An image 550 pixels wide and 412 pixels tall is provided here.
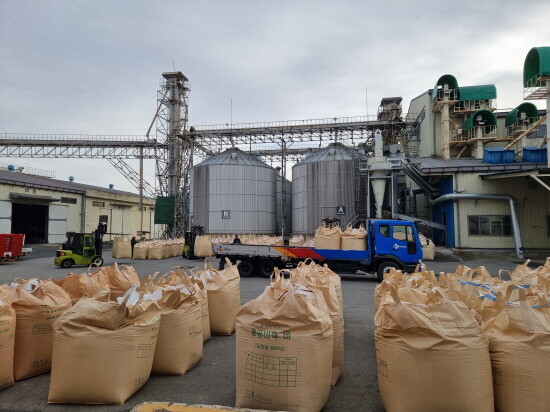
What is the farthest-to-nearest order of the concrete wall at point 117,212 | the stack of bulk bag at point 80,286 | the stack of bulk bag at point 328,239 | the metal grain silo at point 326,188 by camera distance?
the concrete wall at point 117,212
the metal grain silo at point 326,188
the stack of bulk bag at point 328,239
the stack of bulk bag at point 80,286

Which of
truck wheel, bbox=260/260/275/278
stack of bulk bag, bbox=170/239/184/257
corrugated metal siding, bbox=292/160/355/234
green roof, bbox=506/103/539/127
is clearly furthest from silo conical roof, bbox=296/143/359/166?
truck wheel, bbox=260/260/275/278

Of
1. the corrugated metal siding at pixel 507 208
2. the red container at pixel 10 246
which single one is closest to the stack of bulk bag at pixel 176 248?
the red container at pixel 10 246

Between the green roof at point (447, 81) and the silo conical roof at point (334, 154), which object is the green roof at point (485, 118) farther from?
the silo conical roof at point (334, 154)

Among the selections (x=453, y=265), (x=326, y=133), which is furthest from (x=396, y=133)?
(x=453, y=265)

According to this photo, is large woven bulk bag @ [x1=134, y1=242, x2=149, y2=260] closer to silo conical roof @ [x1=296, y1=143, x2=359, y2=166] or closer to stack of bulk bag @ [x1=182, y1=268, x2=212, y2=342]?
silo conical roof @ [x1=296, y1=143, x2=359, y2=166]

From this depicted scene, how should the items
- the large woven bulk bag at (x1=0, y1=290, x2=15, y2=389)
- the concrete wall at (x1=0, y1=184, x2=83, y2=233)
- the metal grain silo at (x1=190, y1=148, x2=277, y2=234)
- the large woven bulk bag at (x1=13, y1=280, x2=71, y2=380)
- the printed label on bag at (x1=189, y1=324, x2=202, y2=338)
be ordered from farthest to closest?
the metal grain silo at (x1=190, y1=148, x2=277, y2=234), the concrete wall at (x1=0, y1=184, x2=83, y2=233), the printed label on bag at (x1=189, y1=324, x2=202, y2=338), the large woven bulk bag at (x1=13, y1=280, x2=71, y2=380), the large woven bulk bag at (x1=0, y1=290, x2=15, y2=389)

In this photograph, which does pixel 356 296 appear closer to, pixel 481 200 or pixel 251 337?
pixel 251 337

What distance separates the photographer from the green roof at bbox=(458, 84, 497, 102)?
25.6 metres

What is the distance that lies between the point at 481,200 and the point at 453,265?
17.2 ft

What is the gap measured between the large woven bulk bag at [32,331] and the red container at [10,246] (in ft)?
57.9

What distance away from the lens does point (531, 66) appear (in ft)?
57.6

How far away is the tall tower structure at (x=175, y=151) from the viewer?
32.6m

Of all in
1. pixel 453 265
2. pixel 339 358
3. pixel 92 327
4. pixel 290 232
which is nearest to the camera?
pixel 92 327

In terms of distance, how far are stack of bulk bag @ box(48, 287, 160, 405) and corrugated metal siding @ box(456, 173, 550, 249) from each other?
19532mm
